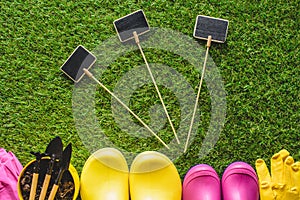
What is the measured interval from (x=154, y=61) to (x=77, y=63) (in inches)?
10.1

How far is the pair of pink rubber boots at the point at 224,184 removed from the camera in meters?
1.49

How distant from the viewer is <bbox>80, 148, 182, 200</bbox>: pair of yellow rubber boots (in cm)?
150

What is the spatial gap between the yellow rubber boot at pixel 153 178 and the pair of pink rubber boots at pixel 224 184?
0.16 feet

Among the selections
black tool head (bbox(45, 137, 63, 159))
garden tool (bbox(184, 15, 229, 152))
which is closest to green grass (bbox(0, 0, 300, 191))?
garden tool (bbox(184, 15, 229, 152))

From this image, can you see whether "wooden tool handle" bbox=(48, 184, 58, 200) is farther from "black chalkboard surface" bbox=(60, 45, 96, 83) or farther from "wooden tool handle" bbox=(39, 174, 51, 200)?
"black chalkboard surface" bbox=(60, 45, 96, 83)

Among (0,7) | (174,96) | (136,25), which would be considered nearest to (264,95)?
(174,96)

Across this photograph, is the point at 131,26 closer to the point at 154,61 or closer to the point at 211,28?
the point at 154,61

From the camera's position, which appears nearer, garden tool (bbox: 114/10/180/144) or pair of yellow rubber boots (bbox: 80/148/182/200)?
pair of yellow rubber boots (bbox: 80/148/182/200)

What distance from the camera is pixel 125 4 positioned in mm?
1652

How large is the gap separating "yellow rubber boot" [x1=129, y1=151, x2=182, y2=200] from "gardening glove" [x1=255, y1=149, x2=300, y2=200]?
0.26 meters

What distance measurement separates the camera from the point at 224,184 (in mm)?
1527

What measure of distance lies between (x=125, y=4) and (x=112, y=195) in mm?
639

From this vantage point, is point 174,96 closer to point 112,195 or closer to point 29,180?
point 112,195

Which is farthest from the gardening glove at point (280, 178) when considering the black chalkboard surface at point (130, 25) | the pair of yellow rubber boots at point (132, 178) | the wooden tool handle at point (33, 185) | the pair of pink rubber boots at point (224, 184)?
the wooden tool handle at point (33, 185)
